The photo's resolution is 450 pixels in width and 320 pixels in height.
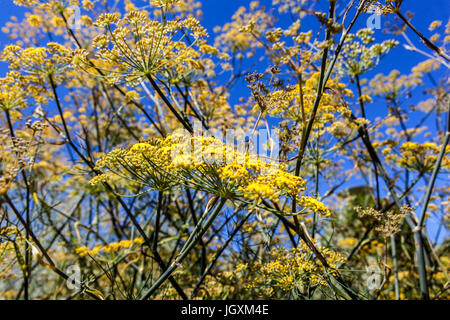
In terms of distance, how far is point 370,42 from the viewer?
4.35 m

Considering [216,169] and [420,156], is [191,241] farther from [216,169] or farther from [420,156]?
[420,156]

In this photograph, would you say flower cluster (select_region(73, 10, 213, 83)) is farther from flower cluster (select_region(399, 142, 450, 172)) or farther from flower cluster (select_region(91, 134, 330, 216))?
flower cluster (select_region(399, 142, 450, 172))

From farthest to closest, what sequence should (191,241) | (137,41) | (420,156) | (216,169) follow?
(420,156) → (137,41) → (191,241) → (216,169)

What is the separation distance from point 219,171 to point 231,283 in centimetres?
298

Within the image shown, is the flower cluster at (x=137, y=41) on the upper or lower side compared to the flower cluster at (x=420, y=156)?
upper

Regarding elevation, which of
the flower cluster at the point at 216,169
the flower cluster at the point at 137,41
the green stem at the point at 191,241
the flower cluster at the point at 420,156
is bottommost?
the green stem at the point at 191,241

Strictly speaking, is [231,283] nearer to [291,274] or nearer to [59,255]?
[291,274]

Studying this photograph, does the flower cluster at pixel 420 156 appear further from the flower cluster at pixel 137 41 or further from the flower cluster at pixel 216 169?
the flower cluster at pixel 137 41

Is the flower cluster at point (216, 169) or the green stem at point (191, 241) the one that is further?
the green stem at point (191, 241)

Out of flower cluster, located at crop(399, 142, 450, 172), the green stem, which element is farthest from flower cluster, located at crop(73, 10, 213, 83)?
flower cluster, located at crop(399, 142, 450, 172)

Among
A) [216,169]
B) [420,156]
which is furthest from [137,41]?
[420,156]

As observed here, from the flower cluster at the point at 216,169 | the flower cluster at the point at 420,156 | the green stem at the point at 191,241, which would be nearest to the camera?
the flower cluster at the point at 216,169

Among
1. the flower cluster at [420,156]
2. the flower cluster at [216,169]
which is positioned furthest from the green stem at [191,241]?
the flower cluster at [420,156]
